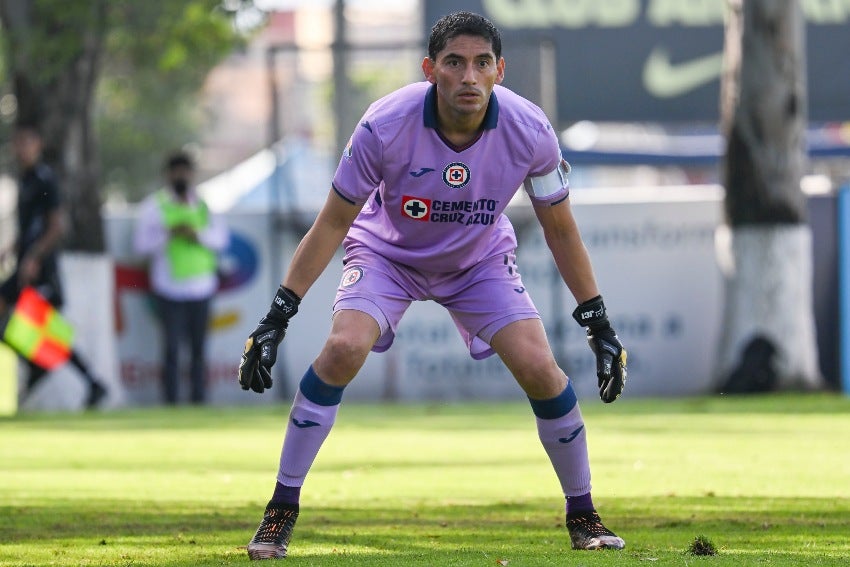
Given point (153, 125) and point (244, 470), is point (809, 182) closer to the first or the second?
point (244, 470)

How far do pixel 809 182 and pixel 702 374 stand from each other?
2.55 m

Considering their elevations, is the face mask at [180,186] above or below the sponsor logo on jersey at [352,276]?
above

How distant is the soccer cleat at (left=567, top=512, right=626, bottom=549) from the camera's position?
671cm

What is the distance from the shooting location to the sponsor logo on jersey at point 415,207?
6.80 meters

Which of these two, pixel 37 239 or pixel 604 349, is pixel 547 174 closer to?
pixel 604 349

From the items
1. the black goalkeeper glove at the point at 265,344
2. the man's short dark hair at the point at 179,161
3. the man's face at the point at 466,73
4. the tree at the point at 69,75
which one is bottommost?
the black goalkeeper glove at the point at 265,344

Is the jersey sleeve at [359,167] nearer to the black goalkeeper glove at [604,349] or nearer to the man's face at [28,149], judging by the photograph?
the black goalkeeper glove at [604,349]

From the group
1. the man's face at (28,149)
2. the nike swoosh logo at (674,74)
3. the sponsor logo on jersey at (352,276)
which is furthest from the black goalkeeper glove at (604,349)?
the nike swoosh logo at (674,74)

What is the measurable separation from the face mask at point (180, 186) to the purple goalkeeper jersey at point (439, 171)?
36.1 feet

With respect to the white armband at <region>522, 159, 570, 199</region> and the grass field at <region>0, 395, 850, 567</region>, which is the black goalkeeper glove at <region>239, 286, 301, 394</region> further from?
the white armband at <region>522, 159, 570, 199</region>

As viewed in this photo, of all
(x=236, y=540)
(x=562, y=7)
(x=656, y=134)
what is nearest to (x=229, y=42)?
(x=562, y=7)

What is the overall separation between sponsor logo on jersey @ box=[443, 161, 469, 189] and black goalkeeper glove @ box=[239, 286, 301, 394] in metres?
0.72

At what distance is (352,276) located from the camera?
6938 millimetres

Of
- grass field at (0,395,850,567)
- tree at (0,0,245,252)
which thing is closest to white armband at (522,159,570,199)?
grass field at (0,395,850,567)
